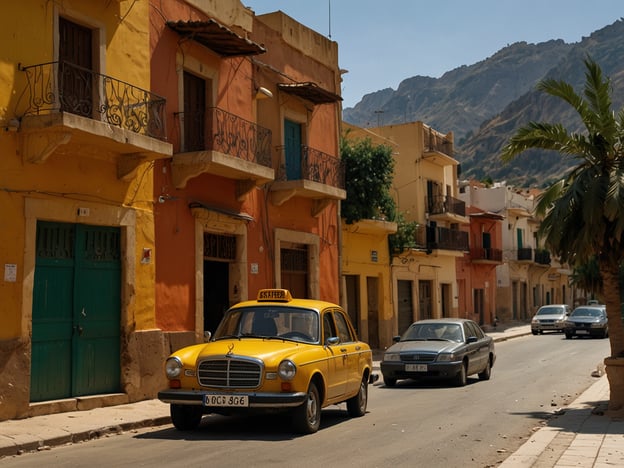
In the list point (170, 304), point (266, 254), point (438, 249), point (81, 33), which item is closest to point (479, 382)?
point (266, 254)

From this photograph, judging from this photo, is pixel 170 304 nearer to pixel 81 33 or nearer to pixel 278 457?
pixel 81 33

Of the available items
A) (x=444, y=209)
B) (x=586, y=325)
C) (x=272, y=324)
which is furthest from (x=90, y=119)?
(x=586, y=325)

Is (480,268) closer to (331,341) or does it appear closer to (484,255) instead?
(484,255)

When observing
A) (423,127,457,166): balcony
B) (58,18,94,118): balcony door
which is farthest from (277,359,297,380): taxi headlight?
(423,127,457,166): balcony

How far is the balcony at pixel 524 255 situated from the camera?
59.8m

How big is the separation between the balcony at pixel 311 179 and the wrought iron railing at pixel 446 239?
1541 cm

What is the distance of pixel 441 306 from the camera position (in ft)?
134

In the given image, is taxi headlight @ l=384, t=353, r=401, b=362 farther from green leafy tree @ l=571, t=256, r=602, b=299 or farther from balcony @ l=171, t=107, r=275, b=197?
green leafy tree @ l=571, t=256, r=602, b=299

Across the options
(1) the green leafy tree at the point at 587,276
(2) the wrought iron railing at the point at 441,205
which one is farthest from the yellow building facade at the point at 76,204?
(1) the green leafy tree at the point at 587,276

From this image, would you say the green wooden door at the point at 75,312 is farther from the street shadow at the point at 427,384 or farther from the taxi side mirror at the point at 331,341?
the street shadow at the point at 427,384

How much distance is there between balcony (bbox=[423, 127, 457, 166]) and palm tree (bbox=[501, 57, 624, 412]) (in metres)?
25.9

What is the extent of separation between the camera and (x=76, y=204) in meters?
13.6

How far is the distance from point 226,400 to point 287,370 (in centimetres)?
86

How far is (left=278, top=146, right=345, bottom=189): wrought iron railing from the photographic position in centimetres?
2203
